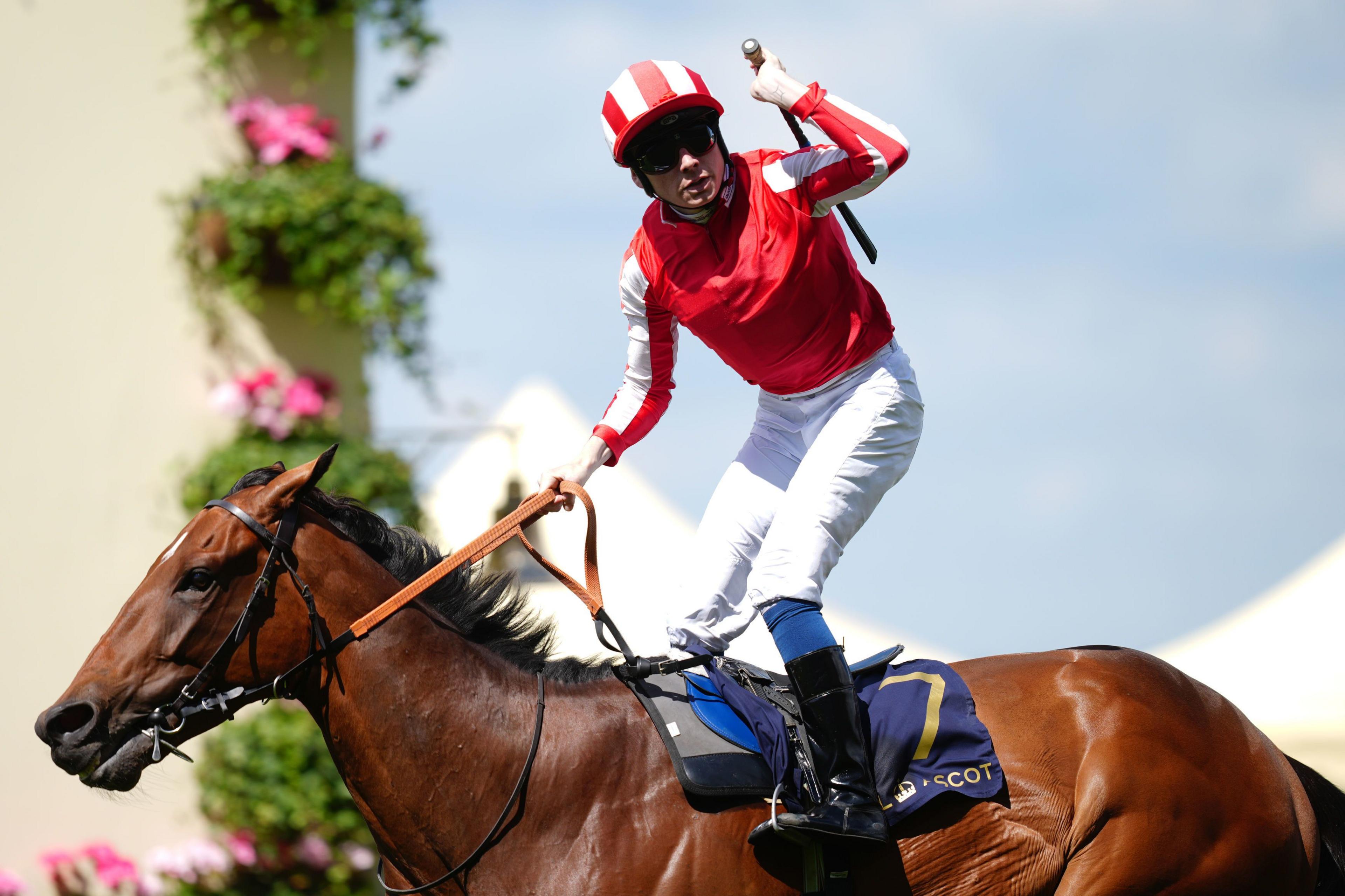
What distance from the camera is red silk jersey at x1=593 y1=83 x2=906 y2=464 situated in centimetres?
298

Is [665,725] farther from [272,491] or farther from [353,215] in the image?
[353,215]

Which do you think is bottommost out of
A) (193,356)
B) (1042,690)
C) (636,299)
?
(1042,690)

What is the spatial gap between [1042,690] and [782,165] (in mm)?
1592

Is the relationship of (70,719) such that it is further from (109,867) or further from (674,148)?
(109,867)

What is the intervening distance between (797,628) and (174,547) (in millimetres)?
1525

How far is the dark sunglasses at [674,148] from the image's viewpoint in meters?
3.02

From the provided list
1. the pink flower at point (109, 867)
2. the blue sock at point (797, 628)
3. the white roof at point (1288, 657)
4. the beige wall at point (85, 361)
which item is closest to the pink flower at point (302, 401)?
the beige wall at point (85, 361)

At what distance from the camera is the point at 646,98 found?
3.01 metres

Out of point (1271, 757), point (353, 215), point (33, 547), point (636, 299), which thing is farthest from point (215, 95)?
point (1271, 757)

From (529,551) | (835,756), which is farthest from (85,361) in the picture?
(835,756)

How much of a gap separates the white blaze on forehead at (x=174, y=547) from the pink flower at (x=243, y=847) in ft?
13.2

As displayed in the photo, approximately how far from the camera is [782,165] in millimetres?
3104

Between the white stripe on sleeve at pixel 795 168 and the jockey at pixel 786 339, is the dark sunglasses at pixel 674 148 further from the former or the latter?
the white stripe on sleeve at pixel 795 168

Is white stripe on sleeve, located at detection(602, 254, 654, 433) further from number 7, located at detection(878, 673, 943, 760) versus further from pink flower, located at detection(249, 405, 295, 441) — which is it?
pink flower, located at detection(249, 405, 295, 441)
